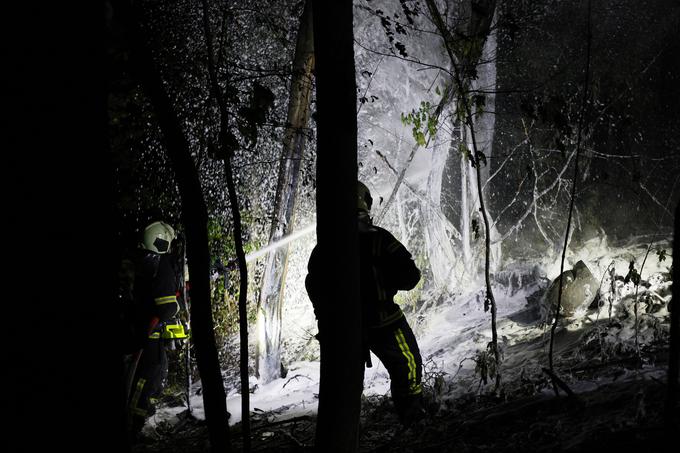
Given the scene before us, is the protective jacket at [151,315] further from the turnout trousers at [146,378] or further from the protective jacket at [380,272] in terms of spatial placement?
the protective jacket at [380,272]

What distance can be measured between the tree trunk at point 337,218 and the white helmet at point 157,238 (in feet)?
9.11

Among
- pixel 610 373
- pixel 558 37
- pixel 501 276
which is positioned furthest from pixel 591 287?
pixel 558 37

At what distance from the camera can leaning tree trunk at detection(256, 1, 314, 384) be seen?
7117mm

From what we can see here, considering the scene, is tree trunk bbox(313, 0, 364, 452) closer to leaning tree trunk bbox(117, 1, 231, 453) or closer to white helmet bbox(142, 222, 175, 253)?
leaning tree trunk bbox(117, 1, 231, 453)

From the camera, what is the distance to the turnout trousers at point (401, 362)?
13.6 ft

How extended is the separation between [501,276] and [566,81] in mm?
3881

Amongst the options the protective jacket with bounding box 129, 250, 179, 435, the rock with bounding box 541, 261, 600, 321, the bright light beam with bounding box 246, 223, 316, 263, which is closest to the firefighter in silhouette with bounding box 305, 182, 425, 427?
the protective jacket with bounding box 129, 250, 179, 435

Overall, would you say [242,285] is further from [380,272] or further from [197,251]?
[380,272]

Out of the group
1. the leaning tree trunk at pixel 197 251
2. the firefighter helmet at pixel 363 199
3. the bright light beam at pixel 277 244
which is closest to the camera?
the leaning tree trunk at pixel 197 251

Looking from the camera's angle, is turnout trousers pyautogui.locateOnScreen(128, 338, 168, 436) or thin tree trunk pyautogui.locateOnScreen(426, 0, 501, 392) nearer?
thin tree trunk pyautogui.locateOnScreen(426, 0, 501, 392)

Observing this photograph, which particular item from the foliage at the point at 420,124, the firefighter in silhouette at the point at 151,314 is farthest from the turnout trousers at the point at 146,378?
the foliage at the point at 420,124

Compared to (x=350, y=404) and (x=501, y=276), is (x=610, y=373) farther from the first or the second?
(x=501, y=276)

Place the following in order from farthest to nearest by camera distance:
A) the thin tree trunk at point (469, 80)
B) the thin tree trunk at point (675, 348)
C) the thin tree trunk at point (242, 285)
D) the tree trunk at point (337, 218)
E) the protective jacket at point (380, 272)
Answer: the thin tree trunk at point (469, 80) → the protective jacket at point (380, 272) → the thin tree trunk at point (242, 285) → the tree trunk at point (337, 218) → the thin tree trunk at point (675, 348)

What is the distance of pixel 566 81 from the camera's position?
1024 cm
